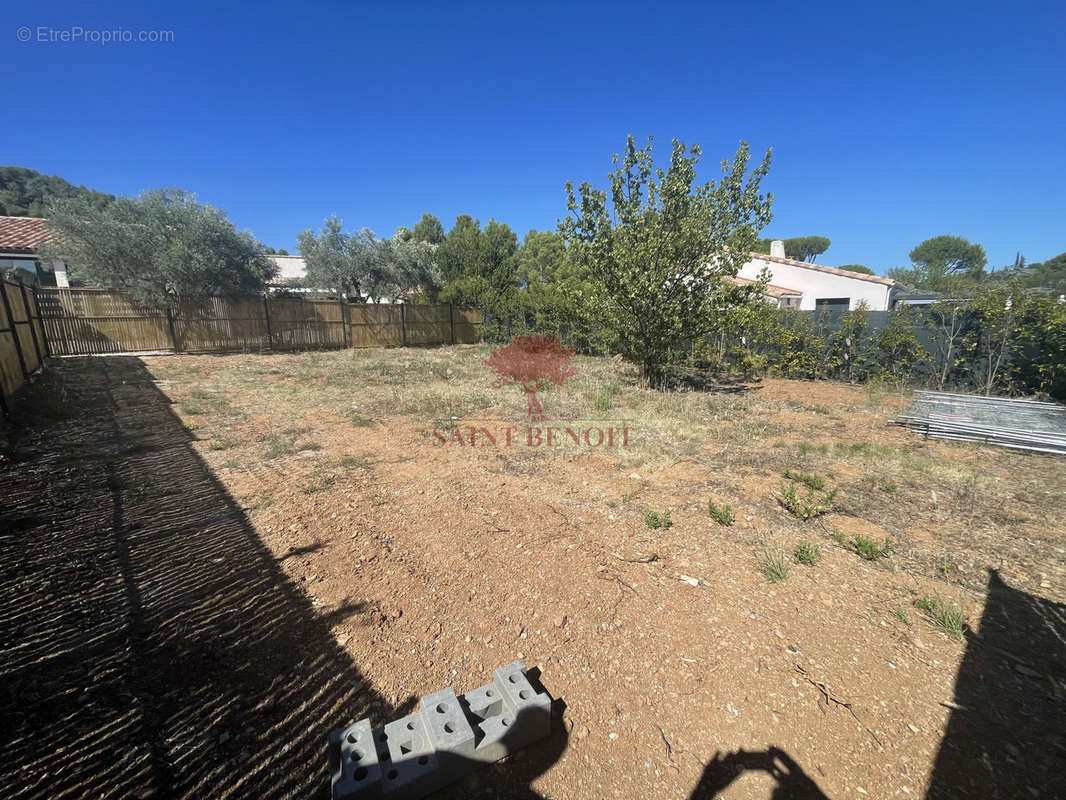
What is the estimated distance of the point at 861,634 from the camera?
89.5 inches

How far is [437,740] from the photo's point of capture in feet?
5.01

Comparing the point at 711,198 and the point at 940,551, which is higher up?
the point at 711,198

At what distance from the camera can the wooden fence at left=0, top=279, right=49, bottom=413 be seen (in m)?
6.18

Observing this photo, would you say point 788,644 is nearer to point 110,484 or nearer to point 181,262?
point 110,484

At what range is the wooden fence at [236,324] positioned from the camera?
40.2 ft

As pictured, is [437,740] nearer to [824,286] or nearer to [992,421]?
[992,421]

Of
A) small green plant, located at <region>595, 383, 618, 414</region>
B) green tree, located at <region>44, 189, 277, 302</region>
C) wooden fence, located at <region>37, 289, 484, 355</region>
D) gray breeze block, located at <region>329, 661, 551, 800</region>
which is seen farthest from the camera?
green tree, located at <region>44, 189, 277, 302</region>

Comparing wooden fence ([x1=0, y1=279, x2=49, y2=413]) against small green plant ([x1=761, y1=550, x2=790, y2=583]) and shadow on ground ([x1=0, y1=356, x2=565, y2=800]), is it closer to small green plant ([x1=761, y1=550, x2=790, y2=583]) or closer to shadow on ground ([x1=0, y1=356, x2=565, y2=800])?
shadow on ground ([x1=0, y1=356, x2=565, y2=800])

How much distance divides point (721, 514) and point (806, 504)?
0.82 m

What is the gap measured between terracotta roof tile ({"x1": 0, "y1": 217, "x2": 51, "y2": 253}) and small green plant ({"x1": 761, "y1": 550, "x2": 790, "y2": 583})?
23.4 meters

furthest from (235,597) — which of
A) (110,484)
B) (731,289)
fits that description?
(731,289)

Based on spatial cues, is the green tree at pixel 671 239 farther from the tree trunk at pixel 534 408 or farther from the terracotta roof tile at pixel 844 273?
the terracotta roof tile at pixel 844 273

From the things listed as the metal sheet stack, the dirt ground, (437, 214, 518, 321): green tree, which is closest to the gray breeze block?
the dirt ground

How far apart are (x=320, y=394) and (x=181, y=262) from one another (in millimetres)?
9401
